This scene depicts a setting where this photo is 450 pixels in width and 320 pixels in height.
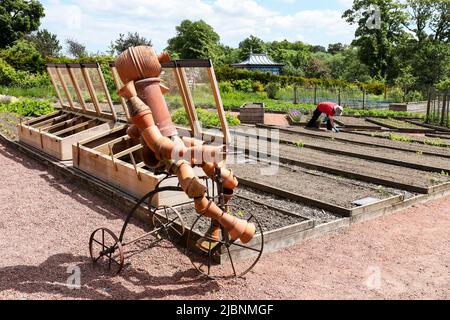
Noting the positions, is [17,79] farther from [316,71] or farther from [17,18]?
[316,71]

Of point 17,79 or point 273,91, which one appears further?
point 273,91

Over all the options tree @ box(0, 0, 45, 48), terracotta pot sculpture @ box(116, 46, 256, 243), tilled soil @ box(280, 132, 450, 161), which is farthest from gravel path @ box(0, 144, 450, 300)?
tree @ box(0, 0, 45, 48)

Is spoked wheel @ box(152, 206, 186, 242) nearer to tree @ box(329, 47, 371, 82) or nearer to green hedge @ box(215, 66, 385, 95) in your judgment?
green hedge @ box(215, 66, 385, 95)

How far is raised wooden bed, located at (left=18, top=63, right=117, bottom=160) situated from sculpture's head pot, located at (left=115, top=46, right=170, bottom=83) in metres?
5.89

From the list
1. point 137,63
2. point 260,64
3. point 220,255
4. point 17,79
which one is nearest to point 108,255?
point 220,255

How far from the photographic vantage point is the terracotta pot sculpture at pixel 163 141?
3.92 metres

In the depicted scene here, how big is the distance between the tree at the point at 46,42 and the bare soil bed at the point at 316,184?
61.2 m

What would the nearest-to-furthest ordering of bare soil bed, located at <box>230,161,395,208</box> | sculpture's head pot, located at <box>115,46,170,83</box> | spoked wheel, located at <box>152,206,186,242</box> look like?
sculpture's head pot, located at <box>115,46,170,83</box>
spoked wheel, located at <box>152,206,186,242</box>
bare soil bed, located at <box>230,161,395,208</box>

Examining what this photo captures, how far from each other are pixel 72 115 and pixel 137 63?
8593mm

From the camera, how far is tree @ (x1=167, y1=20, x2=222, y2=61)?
57691 mm

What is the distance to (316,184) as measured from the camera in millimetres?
8414

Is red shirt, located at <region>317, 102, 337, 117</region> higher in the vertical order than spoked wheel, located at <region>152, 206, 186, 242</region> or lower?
higher
